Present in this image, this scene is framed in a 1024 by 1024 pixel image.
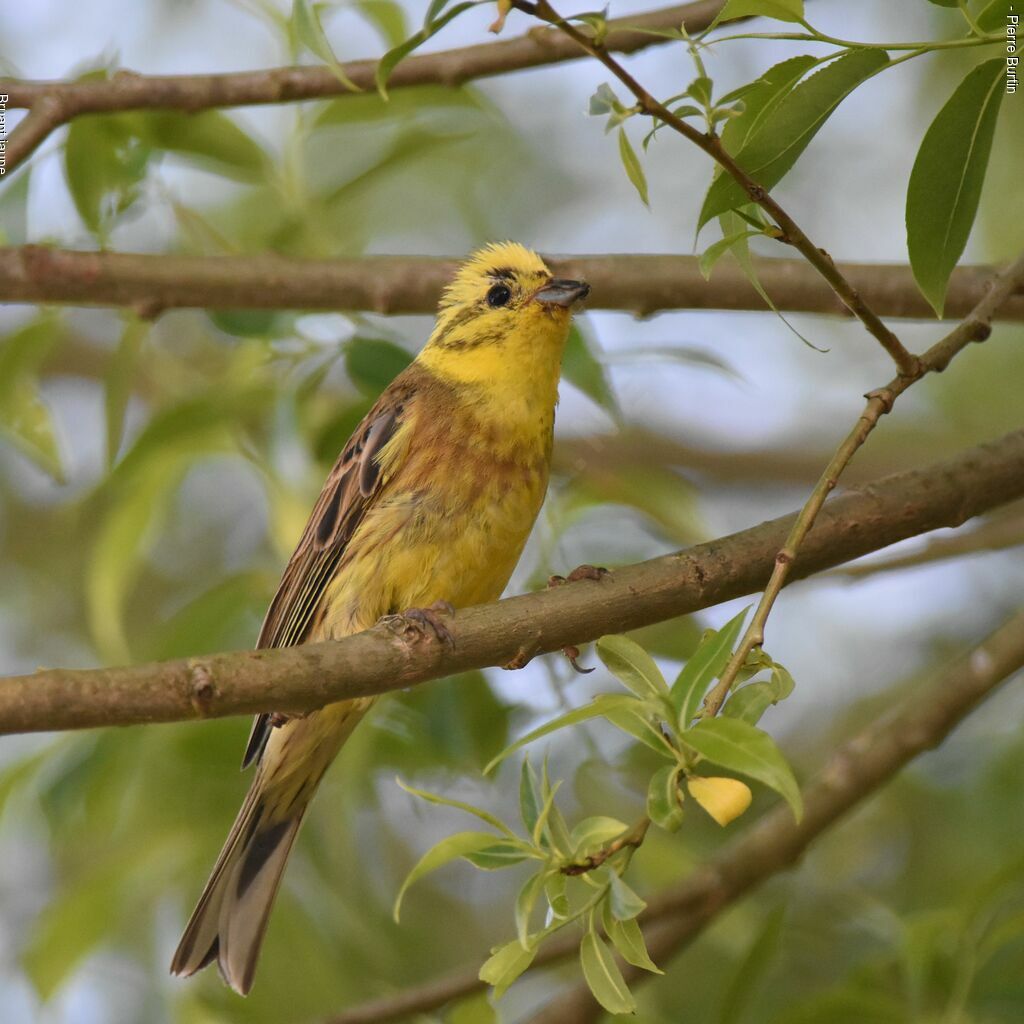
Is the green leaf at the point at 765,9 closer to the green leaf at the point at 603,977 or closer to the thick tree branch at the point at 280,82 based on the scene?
the green leaf at the point at 603,977

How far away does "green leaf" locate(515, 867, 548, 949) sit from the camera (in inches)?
86.8

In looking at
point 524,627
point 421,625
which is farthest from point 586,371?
point 421,625

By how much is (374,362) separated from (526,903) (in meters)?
2.37

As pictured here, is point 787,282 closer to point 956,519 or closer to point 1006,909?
point 956,519

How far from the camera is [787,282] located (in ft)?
13.8

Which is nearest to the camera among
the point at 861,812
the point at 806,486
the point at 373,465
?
the point at 373,465

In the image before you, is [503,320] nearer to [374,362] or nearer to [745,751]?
[374,362]

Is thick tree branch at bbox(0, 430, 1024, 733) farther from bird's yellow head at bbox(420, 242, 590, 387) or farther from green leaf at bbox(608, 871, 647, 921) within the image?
bird's yellow head at bbox(420, 242, 590, 387)

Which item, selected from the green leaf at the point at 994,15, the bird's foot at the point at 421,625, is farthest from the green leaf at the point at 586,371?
the green leaf at the point at 994,15

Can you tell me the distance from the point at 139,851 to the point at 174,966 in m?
0.60

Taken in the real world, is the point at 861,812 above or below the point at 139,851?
below

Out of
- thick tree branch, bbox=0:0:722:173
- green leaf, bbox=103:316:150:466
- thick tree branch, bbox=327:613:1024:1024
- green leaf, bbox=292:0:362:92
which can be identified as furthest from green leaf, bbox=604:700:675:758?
green leaf, bbox=103:316:150:466

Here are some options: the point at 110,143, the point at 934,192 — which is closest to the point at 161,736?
the point at 110,143

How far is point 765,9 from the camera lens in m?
2.34
